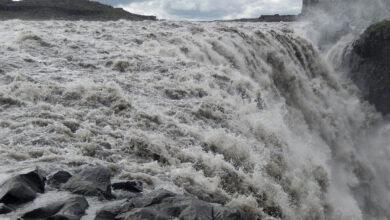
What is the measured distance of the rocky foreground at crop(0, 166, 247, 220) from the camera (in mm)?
6473

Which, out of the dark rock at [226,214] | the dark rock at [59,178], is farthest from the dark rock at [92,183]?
the dark rock at [226,214]

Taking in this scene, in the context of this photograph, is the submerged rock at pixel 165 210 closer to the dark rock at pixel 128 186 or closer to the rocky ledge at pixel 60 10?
the dark rock at pixel 128 186

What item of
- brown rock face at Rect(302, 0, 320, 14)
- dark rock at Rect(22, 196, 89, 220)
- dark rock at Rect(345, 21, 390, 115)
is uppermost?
brown rock face at Rect(302, 0, 320, 14)

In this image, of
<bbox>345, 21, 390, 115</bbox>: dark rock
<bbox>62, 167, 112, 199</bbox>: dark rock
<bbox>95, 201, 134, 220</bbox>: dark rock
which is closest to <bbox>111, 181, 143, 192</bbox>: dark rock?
<bbox>62, 167, 112, 199</bbox>: dark rock

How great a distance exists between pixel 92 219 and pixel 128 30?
1592 cm

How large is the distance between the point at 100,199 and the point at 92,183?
398mm

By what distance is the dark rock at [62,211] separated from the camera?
6340mm

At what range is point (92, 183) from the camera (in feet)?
24.4

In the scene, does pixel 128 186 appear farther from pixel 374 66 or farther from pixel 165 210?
pixel 374 66

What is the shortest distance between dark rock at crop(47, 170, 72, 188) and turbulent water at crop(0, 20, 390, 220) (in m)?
0.49

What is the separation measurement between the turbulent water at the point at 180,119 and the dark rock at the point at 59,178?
1.62 ft

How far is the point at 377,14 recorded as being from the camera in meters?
35.5

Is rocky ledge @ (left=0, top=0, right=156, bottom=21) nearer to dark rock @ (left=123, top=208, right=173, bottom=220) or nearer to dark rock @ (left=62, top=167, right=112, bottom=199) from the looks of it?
dark rock @ (left=62, top=167, right=112, bottom=199)

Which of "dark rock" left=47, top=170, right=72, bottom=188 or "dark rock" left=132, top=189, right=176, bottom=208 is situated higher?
"dark rock" left=132, top=189, right=176, bottom=208
